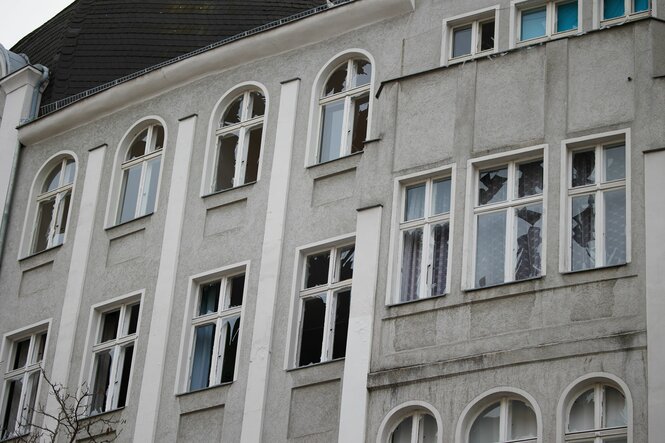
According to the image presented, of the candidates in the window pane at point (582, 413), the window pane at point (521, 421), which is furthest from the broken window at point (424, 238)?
the window pane at point (582, 413)

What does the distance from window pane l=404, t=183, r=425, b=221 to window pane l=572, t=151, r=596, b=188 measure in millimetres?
2271

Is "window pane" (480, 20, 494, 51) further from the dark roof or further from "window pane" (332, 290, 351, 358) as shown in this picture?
the dark roof

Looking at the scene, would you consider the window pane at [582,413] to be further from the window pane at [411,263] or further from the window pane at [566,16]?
the window pane at [566,16]

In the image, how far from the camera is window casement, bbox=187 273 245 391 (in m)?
25.6

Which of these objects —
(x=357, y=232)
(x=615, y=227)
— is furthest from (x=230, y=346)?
(x=615, y=227)

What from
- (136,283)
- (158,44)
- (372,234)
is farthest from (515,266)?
(158,44)

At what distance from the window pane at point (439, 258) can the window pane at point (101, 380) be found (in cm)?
696

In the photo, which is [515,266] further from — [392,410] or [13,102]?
[13,102]

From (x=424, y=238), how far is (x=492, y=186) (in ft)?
3.80

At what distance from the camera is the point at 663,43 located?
22203 mm

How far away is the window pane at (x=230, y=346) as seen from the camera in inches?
1001

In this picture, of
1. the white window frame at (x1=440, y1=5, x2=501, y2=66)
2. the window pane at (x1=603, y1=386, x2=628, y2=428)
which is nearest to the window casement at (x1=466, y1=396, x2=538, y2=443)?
the window pane at (x1=603, y1=386, x2=628, y2=428)

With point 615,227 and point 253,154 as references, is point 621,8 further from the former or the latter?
point 253,154

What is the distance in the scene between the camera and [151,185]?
2859 cm
